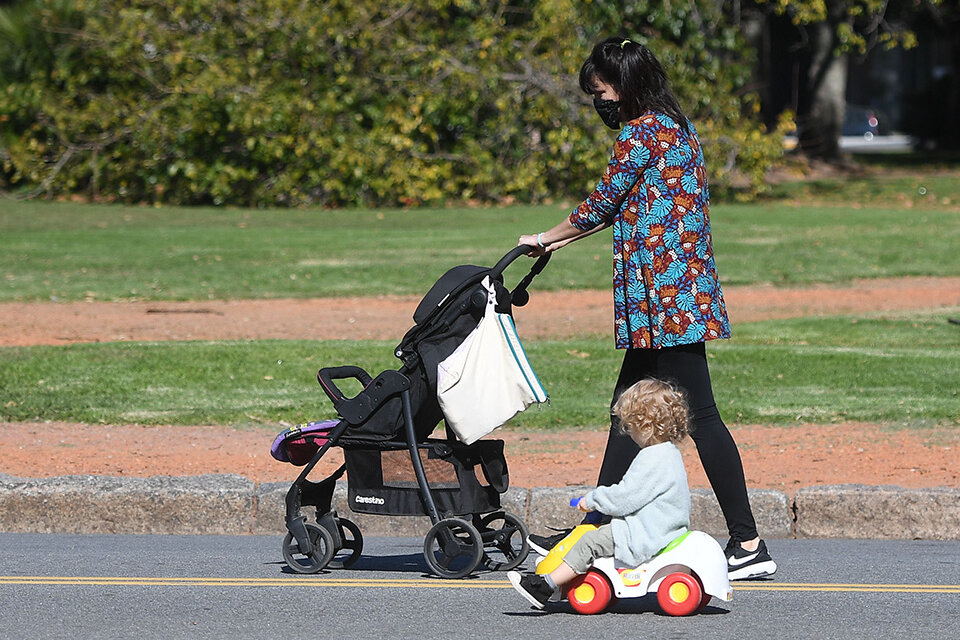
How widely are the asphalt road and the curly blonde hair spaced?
0.64 metres

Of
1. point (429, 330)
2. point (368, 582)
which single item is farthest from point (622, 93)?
point (368, 582)

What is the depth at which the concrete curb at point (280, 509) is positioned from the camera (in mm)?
6594

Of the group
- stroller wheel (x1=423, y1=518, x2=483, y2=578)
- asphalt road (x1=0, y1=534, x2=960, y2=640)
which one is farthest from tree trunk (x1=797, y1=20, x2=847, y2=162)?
stroller wheel (x1=423, y1=518, x2=483, y2=578)

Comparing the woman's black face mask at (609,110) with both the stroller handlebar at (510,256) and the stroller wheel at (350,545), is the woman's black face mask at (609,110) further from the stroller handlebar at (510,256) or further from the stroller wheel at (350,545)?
the stroller wheel at (350,545)

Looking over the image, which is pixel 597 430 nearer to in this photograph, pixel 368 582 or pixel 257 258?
pixel 368 582

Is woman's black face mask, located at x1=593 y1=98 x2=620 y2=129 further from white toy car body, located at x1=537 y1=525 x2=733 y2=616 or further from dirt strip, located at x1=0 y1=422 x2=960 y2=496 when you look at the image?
dirt strip, located at x1=0 y1=422 x2=960 y2=496

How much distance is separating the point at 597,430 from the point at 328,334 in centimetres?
454

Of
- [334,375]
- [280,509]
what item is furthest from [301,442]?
[280,509]

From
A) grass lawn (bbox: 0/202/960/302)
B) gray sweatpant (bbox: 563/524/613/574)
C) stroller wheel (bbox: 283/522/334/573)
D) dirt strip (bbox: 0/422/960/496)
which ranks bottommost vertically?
grass lawn (bbox: 0/202/960/302)

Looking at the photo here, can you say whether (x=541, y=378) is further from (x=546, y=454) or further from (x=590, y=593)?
(x=590, y=593)

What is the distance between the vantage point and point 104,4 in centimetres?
2442

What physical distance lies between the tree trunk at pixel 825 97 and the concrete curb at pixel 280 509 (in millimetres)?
25547

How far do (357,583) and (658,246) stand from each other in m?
1.74

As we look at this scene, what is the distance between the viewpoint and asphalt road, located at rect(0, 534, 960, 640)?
16.0ft
